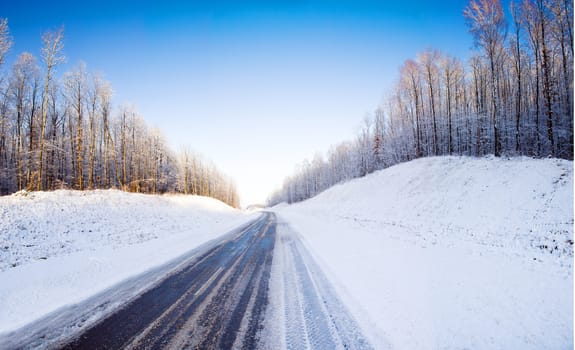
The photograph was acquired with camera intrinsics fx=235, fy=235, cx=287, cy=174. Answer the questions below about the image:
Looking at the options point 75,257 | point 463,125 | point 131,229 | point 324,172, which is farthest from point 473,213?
point 324,172

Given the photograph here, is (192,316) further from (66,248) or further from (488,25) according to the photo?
(488,25)

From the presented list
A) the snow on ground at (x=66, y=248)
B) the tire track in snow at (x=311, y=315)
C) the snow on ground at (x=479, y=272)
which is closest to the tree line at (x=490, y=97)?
the snow on ground at (x=479, y=272)

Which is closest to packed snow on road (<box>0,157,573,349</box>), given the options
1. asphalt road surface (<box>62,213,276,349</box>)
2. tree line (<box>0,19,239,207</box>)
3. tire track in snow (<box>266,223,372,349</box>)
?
tire track in snow (<box>266,223,372,349</box>)

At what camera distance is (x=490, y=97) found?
3262 centimetres

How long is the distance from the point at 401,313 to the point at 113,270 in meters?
7.24

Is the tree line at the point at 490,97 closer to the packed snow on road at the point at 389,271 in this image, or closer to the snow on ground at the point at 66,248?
the packed snow on road at the point at 389,271

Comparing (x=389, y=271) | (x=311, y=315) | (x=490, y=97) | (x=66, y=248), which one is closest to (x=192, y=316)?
(x=311, y=315)

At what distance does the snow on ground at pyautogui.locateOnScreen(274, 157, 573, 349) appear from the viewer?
3.04 meters

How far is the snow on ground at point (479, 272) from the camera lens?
3.04 meters

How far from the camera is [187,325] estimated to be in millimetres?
3381

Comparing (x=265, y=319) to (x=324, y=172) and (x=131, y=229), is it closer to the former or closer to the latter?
(x=131, y=229)

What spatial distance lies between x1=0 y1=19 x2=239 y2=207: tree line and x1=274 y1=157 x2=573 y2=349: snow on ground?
20.4 m

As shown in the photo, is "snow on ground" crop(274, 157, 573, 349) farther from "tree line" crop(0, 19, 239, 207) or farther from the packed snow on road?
"tree line" crop(0, 19, 239, 207)

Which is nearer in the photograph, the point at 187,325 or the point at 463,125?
the point at 187,325
